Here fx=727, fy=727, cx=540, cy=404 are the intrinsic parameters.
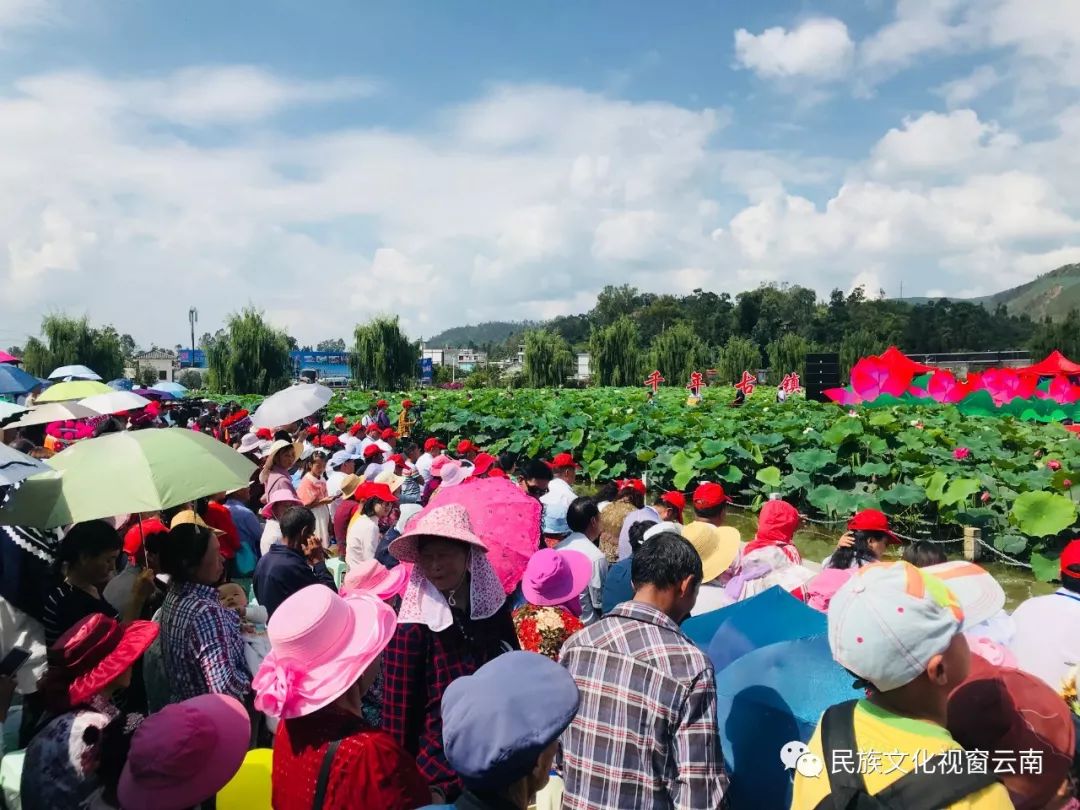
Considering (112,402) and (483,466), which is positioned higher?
(112,402)

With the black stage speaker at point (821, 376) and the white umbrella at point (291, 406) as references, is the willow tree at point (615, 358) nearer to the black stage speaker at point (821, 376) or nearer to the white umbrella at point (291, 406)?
the black stage speaker at point (821, 376)

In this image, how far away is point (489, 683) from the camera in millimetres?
1385

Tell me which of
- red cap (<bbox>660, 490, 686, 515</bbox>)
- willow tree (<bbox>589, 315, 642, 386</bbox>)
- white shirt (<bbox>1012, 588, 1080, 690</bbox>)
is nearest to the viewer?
white shirt (<bbox>1012, 588, 1080, 690</bbox>)

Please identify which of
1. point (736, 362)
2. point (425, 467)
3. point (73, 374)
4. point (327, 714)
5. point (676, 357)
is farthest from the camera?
point (736, 362)

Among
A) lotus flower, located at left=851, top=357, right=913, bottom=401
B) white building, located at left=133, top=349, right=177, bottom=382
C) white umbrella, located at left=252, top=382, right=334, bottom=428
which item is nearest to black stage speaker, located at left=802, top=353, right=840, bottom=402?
lotus flower, located at left=851, top=357, right=913, bottom=401

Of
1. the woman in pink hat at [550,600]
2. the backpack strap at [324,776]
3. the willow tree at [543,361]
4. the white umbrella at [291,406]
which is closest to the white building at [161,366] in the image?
the willow tree at [543,361]

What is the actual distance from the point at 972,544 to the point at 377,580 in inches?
294

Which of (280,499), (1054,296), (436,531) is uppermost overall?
(1054,296)

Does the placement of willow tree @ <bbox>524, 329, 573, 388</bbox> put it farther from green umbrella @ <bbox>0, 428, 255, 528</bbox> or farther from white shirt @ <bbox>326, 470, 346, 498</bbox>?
green umbrella @ <bbox>0, 428, 255, 528</bbox>

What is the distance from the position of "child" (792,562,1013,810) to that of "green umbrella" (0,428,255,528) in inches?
108

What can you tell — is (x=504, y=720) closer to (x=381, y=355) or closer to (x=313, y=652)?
(x=313, y=652)

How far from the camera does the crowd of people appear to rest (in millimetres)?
1411

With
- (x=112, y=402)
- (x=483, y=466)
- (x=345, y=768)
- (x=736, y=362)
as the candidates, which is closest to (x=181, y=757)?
(x=345, y=768)

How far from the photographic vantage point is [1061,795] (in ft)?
5.61
